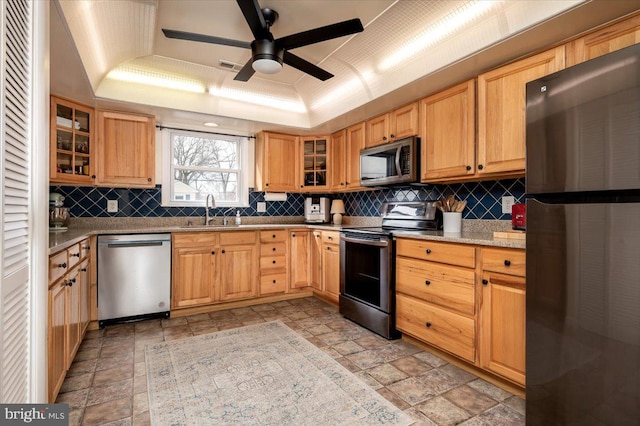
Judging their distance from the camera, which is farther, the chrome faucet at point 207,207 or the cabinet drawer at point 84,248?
the chrome faucet at point 207,207

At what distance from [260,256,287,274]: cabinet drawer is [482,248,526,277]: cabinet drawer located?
96.9 inches

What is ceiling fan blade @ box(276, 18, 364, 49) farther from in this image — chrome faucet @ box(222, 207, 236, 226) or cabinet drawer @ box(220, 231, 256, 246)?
chrome faucet @ box(222, 207, 236, 226)

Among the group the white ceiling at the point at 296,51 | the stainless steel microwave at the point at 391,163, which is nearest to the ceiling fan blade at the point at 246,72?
the white ceiling at the point at 296,51

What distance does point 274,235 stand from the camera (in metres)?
3.99

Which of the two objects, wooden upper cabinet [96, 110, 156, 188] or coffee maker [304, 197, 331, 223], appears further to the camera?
coffee maker [304, 197, 331, 223]

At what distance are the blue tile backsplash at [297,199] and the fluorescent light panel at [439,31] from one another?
4.01 ft

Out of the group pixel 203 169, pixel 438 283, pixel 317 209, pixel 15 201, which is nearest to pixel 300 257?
pixel 317 209

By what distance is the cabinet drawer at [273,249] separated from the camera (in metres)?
3.92

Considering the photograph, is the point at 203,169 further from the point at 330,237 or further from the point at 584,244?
the point at 584,244

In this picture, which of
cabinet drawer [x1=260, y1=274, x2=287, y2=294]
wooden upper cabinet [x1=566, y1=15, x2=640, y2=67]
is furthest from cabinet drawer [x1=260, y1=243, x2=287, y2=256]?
wooden upper cabinet [x1=566, y1=15, x2=640, y2=67]

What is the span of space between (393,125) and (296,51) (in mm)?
1171

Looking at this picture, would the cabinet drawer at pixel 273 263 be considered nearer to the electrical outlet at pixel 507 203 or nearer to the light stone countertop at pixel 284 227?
the light stone countertop at pixel 284 227

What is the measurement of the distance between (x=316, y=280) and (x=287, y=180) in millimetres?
1383

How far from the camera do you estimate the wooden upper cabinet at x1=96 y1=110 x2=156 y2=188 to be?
3338 mm
